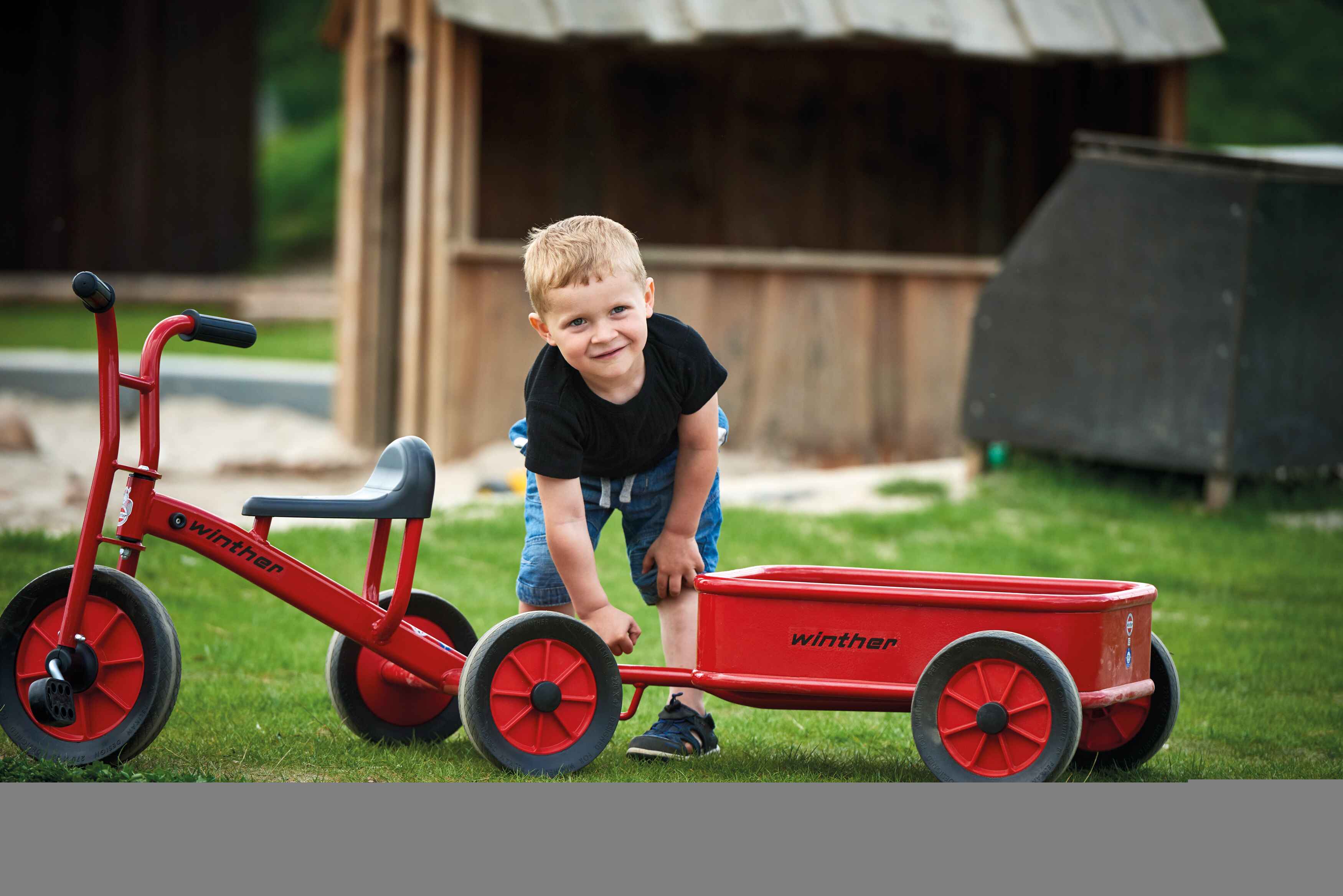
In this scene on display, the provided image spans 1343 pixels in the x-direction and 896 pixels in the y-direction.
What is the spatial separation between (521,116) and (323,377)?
310 centimetres

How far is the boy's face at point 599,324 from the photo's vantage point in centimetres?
322

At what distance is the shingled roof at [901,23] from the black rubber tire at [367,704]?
5.53m

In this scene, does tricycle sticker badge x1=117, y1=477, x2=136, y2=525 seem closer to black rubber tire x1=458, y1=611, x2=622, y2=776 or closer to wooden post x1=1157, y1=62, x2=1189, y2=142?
black rubber tire x1=458, y1=611, x2=622, y2=776

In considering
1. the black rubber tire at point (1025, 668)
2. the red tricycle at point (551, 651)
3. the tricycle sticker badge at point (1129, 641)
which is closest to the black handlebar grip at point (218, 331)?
the red tricycle at point (551, 651)

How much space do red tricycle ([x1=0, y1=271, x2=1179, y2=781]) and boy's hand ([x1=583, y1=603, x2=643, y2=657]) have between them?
2.7 inches

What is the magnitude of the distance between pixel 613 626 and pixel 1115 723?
1.11 meters

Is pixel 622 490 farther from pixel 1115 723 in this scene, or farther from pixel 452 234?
pixel 452 234

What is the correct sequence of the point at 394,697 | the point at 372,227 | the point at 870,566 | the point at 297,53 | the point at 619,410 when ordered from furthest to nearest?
the point at 297,53, the point at 372,227, the point at 870,566, the point at 394,697, the point at 619,410

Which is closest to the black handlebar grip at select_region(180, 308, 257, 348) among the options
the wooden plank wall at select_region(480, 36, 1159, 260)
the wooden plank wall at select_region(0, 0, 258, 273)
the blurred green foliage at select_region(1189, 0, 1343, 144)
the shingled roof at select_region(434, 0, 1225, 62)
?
the shingled roof at select_region(434, 0, 1225, 62)

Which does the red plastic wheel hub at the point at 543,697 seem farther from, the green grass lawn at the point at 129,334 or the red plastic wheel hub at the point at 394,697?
the green grass lawn at the point at 129,334

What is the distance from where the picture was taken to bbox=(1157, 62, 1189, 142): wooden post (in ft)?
32.9

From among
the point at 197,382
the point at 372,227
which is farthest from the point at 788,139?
the point at 197,382

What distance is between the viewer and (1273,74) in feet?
68.4

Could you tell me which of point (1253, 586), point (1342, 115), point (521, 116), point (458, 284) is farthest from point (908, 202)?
point (1342, 115)
